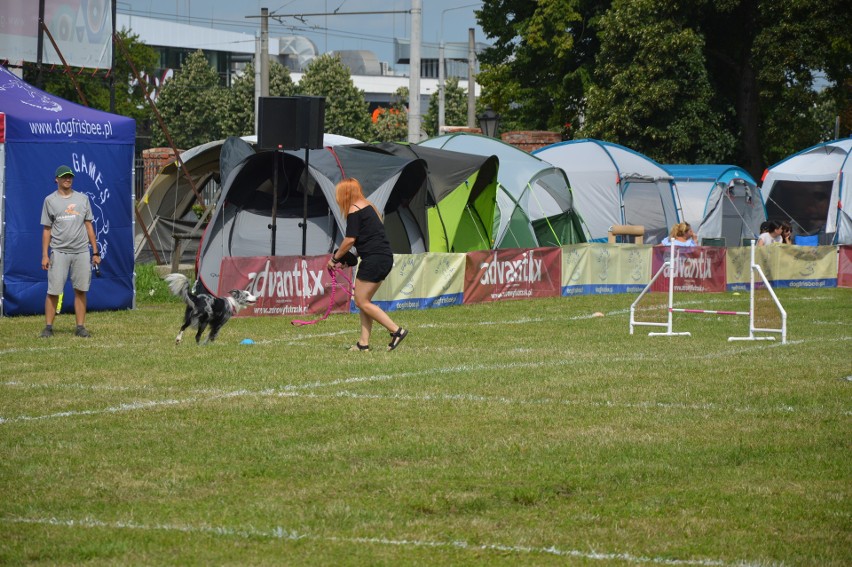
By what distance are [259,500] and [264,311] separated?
1118 centimetres

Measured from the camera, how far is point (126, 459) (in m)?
7.81

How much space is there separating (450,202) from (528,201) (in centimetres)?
382

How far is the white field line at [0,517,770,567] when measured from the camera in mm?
5727

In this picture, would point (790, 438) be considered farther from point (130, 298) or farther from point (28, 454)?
point (130, 298)

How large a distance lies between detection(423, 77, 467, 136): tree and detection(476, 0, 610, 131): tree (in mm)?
46420

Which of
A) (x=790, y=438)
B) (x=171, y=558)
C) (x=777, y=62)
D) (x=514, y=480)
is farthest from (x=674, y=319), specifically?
(x=777, y=62)

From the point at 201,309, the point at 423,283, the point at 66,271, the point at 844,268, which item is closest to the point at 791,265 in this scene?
the point at 844,268

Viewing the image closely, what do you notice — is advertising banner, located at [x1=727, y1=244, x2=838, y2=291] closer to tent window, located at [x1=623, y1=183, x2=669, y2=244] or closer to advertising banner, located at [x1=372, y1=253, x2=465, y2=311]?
tent window, located at [x1=623, y1=183, x2=669, y2=244]

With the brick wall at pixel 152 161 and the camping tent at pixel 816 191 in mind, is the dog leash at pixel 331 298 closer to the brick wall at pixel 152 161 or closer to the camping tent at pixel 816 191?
the brick wall at pixel 152 161

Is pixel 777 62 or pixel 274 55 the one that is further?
pixel 274 55

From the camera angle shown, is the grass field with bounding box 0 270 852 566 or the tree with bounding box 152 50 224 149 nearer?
the grass field with bounding box 0 270 852 566

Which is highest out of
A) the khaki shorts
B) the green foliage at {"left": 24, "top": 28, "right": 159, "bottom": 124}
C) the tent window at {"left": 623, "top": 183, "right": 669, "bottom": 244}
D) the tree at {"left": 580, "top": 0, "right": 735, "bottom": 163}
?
the green foliage at {"left": 24, "top": 28, "right": 159, "bottom": 124}

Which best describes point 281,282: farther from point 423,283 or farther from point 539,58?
point 539,58

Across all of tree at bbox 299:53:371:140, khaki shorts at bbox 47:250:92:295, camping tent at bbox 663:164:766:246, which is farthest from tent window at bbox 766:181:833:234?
tree at bbox 299:53:371:140
